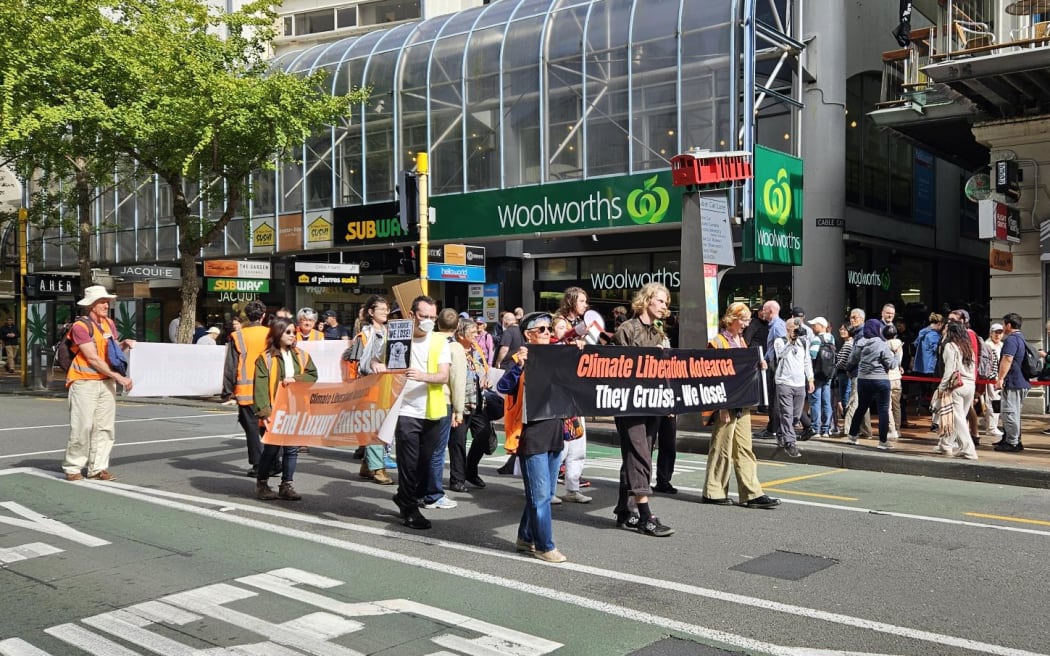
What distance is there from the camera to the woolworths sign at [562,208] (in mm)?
19938

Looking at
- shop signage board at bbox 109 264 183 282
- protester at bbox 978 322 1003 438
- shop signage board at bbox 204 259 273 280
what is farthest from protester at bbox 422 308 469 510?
shop signage board at bbox 109 264 183 282

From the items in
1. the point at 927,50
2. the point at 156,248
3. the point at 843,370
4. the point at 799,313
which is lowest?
the point at 843,370

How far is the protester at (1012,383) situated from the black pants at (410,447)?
8032 millimetres

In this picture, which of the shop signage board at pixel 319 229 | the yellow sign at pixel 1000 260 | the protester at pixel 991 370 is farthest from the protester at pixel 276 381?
the shop signage board at pixel 319 229

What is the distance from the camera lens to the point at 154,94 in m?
20.4

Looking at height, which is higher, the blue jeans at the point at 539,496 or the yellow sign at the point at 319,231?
the yellow sign at the point at 319,231

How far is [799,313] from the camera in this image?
1238 centimetres

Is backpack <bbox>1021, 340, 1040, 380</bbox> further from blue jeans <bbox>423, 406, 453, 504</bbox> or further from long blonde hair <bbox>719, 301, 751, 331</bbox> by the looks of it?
blue jeans <bbox>423, 406, 453, 504</bbox>

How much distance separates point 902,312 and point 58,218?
24341 millimetres

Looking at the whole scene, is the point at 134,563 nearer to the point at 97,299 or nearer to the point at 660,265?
the point at 97,299

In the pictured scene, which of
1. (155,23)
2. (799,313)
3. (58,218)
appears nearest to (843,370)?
(799,313)

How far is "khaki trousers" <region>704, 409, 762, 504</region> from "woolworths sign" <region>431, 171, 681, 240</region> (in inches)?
459

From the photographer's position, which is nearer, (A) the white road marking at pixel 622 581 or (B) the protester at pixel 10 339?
(A) the white road marking at pixel 622 581

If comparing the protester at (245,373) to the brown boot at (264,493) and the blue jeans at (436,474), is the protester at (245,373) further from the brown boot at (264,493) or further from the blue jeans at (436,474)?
the blue jeans at (436,474)
